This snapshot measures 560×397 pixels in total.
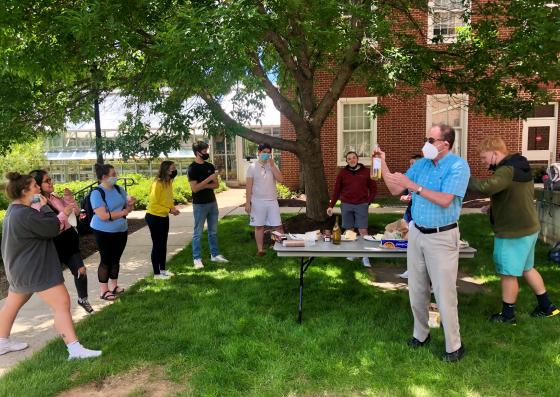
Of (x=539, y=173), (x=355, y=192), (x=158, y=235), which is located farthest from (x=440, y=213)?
(x=539, y=173)

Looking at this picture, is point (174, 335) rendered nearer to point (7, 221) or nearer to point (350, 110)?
point (7, 221)

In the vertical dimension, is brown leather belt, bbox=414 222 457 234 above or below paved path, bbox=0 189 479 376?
above

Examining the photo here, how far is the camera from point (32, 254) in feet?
12.6

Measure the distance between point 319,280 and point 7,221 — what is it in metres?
3.80

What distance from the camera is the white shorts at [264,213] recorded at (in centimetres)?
717

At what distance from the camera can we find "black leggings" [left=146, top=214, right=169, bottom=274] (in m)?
6.25

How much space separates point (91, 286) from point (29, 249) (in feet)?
8.70

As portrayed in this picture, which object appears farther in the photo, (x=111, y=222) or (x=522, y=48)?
(x=522, y=48)

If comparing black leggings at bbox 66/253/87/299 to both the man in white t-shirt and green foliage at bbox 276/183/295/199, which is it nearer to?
the man in white t-shirt

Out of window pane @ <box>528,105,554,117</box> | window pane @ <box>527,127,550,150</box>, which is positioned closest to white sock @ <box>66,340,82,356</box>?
window pane @ <box>527,127,550,150</box>

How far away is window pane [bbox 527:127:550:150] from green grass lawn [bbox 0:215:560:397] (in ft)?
35.2

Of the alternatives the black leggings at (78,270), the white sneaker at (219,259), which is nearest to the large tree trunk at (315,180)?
the white sneaker at (219,259)

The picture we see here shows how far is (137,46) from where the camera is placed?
623 centimetres

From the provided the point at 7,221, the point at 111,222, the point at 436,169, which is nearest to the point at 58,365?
the point at 7,221
